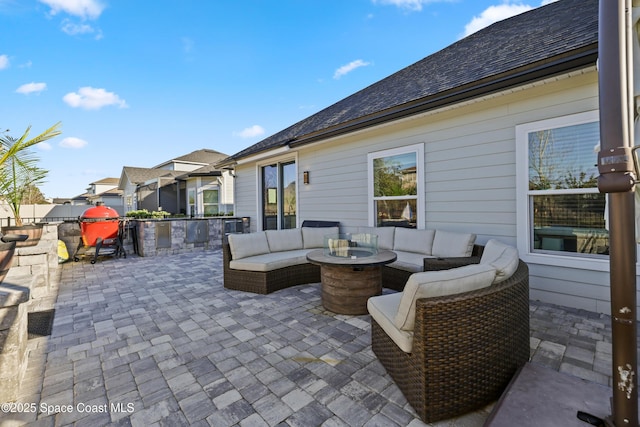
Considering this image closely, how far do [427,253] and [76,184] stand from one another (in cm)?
4748

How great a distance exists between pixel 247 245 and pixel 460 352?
11.8ft

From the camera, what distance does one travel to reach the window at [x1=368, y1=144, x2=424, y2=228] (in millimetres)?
4961

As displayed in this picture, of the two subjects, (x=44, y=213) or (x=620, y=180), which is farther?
(x=44, y=213)

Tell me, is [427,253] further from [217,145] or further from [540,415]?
[217,145]

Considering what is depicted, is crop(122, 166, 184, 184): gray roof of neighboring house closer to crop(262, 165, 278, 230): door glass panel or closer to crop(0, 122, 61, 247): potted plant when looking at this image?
crop(262, 165, 278, 230): door glass panel

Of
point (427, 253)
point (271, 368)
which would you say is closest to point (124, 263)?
point (271, 368)

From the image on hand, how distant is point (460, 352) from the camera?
165 centimetres

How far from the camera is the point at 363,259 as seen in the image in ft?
11.2

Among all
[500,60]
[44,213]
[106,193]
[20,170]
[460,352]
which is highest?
[500,60]

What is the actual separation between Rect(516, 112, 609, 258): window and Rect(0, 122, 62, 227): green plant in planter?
655 cm

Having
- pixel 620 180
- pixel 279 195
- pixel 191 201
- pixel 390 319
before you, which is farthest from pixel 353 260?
pixel 191 201

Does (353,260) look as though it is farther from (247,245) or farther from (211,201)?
(211,201)

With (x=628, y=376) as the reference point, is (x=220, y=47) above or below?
above

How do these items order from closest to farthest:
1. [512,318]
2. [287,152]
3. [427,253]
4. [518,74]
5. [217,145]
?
1. [512,318]
2. [518,74]
3. [427,253]
4. [287,152]
5. [217,145]
